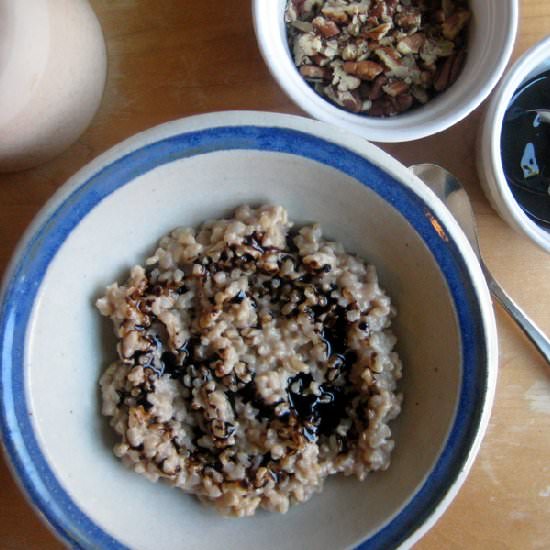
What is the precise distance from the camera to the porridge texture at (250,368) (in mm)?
A: 965

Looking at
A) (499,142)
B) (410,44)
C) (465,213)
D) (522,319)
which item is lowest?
(522,319)

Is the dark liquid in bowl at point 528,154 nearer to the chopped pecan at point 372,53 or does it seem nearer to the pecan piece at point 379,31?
the chopped pecan at point 372,53

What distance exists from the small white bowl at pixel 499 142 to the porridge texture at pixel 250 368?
0.24 metres

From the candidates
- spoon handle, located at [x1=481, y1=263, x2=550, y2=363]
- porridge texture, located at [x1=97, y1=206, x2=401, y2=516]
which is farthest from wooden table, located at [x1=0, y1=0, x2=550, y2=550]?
porridge texture, located at [x1=97, y1=206, x2=401, y2=516]

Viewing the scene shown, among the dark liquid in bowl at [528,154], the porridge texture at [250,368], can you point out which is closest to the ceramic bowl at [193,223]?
the porridge texture at [250,368]

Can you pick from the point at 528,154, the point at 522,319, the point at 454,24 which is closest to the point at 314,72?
the point at 454,24

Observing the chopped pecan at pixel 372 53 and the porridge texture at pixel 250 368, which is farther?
the chopped pecan at pixel 372 53

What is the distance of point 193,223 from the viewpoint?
1039 millimetres

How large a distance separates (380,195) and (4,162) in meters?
0.53

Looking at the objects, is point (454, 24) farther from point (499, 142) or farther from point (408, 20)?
point (499, 142)

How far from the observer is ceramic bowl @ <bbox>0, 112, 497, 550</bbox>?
902 mm

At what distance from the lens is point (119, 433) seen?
3.26 ft

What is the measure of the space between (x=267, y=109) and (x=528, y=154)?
40cm

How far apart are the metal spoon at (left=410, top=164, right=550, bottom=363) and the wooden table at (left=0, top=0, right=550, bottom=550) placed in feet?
0.09
